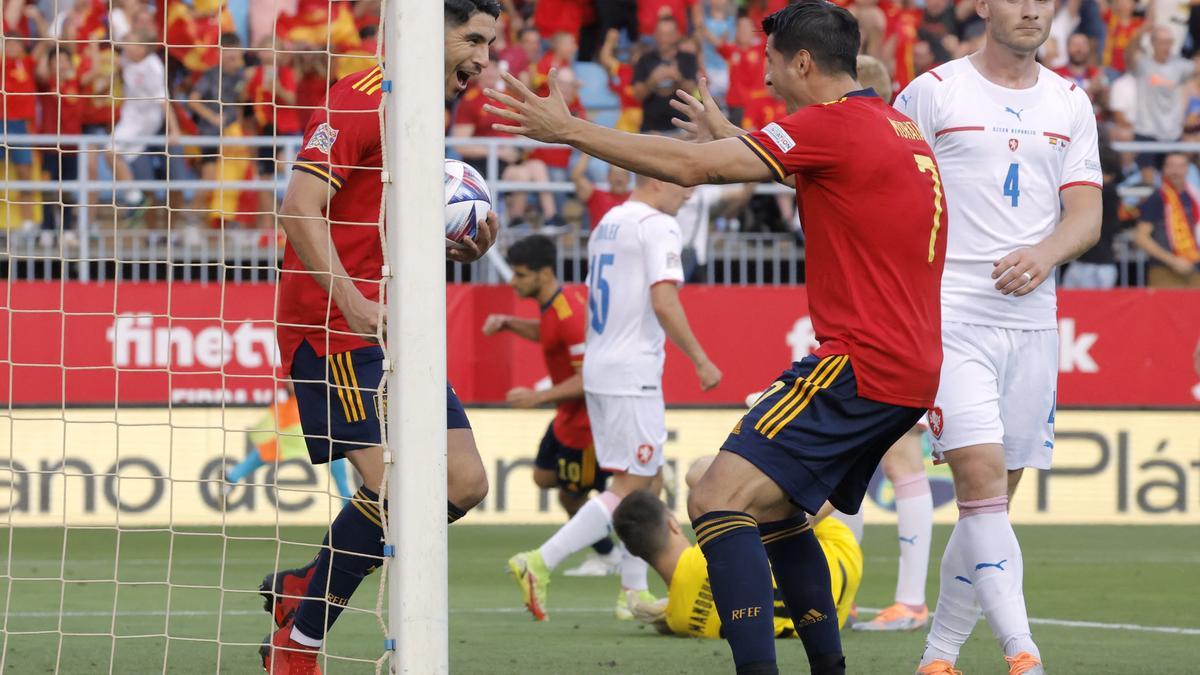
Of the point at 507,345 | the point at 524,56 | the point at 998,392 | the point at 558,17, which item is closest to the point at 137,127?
the point at 524,56

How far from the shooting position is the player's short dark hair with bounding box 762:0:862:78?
4867 mm

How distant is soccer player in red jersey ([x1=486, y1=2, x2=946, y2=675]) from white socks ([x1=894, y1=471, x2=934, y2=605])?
268 centimetres

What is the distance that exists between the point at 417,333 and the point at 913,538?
3.62m

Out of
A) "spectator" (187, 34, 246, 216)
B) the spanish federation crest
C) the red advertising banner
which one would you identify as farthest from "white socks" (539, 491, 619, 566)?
"spectator" (187, 34, 246, 216)

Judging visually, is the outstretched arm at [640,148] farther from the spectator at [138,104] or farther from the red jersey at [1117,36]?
the red jersey at [1117,36]

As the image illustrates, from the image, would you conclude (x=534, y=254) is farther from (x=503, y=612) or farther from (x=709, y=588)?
(x=709, y=588)

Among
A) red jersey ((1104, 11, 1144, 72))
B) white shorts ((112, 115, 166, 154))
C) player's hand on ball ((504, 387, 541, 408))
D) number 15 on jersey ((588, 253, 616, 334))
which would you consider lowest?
player's hand on ball ((504, 387, 541, 408))

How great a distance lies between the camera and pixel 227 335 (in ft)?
45.2

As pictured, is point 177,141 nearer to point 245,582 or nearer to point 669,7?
point 669,7

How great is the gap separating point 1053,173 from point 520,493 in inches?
308

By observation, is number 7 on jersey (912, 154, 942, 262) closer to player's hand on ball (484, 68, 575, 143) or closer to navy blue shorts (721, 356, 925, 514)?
navy blue shorts (721, 356, 925, 514)

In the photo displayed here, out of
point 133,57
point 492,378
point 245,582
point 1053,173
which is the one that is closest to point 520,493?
point 492,378

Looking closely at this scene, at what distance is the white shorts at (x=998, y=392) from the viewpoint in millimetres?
5465

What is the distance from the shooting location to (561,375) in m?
10.3
